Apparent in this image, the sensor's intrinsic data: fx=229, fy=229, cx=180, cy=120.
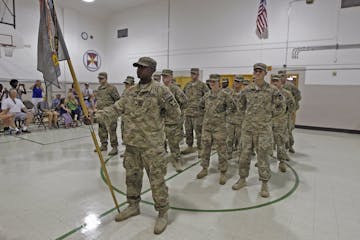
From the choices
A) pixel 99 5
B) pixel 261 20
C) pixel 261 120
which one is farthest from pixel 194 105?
pixel 99 5

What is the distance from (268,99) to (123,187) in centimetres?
223

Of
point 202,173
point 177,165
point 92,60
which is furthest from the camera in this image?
point 92,60

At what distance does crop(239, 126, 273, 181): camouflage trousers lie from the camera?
9.21ft

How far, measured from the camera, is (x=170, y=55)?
10938 mm

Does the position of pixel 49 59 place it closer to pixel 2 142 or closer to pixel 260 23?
pixel 2 142

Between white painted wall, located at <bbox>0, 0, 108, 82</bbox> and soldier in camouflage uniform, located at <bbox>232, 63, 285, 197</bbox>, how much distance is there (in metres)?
8.25

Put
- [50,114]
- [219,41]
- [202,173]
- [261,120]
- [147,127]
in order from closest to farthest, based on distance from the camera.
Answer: [147,127] → [261,120] → [202,173] → [50,114] → [219,41]

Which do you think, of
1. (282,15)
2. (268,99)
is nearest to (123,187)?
(268,99)

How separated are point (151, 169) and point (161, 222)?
0.53 metres

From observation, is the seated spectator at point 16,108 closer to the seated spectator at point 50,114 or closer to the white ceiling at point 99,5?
the seated spectator at point 50,114

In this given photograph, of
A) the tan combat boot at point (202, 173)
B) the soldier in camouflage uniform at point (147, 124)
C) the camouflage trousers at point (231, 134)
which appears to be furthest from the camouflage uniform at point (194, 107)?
the soldier in camouflage uniform at point (147, 124)

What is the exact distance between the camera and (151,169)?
2.12m

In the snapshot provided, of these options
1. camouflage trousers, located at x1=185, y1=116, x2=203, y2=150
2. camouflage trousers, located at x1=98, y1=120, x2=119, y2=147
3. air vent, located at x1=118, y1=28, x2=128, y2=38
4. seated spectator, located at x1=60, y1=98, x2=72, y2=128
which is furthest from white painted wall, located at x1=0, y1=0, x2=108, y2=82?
camouflage trousers, located at x1=185, y1=116, x2=203, y2=150

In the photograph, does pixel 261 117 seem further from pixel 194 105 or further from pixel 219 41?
pixel 219 41
